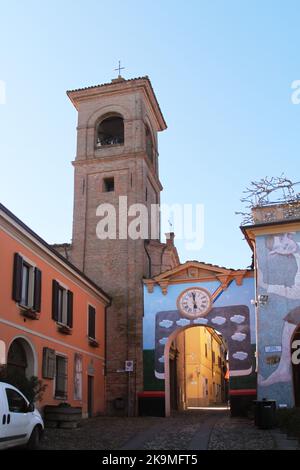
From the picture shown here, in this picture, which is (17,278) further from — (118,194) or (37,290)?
(118,194)

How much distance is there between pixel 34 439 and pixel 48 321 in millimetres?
7054

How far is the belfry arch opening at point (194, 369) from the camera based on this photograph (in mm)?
28516

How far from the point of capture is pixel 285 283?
19.3 m

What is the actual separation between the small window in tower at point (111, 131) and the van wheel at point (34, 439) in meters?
20.3

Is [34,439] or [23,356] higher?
[23,356]

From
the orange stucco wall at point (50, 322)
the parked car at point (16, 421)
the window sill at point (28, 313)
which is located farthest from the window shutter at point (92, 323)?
the parked car at point (16, 421)

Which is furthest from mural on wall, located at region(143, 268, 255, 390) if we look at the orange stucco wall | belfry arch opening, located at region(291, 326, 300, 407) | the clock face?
the orange stucco wall

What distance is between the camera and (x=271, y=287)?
765 inches

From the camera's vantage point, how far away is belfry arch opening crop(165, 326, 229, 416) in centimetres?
2852

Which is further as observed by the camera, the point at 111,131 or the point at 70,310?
the point at 111,131

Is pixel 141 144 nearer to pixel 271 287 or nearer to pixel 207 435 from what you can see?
pixel 271 287

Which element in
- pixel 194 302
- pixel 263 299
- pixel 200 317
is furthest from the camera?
pixel 194 302

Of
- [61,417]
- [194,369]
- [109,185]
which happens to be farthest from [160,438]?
[194,369]

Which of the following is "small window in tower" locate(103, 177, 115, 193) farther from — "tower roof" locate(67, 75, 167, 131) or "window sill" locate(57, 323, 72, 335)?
"window sill" locate(57, 323, 72, 335)
